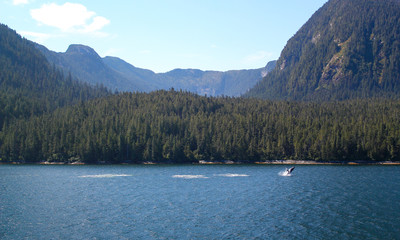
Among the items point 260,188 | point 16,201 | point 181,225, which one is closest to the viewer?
point 181,225

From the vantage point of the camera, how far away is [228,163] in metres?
187

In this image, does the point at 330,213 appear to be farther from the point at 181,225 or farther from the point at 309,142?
the point at 309,142

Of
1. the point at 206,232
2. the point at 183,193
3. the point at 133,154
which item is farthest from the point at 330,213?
the point at 133,154

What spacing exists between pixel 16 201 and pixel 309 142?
14490 cm

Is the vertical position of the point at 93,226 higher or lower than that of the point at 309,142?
lower

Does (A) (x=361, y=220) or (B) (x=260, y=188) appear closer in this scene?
(A) (x=361, y=220)

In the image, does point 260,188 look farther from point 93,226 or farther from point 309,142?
point 309,142

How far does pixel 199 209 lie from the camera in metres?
70.4

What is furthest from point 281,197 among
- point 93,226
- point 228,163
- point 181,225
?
point 228,163

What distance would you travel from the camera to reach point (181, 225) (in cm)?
5844

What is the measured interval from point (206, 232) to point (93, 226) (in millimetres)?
17913

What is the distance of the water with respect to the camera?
2146 inches

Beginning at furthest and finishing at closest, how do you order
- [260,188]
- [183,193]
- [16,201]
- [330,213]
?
1. [260,188]
2. [183,193]
3. [16,201]
4. [330,213]

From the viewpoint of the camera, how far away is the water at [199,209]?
5450cm
